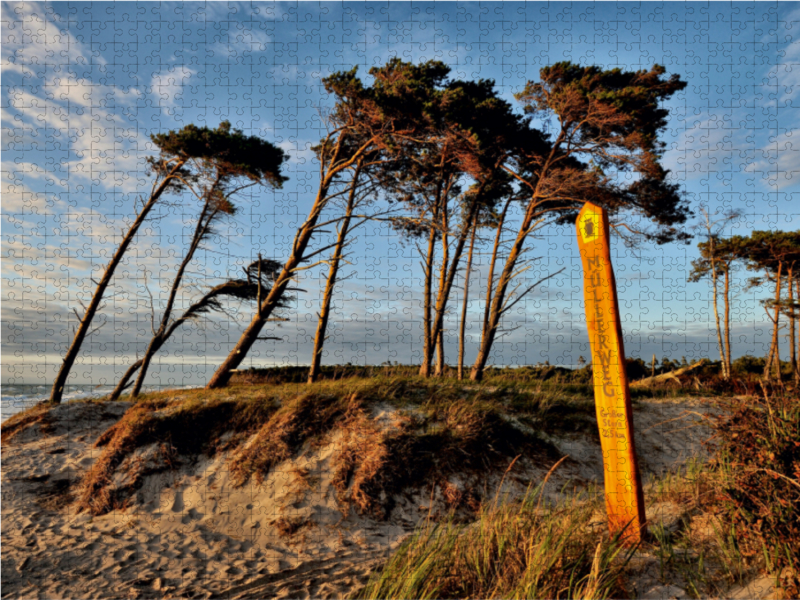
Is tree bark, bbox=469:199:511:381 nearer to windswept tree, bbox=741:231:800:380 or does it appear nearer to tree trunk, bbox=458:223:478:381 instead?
tree trunk, bbox=458:223:478:381

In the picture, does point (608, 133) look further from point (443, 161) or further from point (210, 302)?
point (210, 302)

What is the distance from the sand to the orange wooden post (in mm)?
727

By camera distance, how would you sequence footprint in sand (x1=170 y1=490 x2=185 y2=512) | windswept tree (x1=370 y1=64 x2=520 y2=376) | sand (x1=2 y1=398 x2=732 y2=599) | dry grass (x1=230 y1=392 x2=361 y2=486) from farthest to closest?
windswept tree (x1=370 y1=64 x2=520 y2=376) → dry grass (x1=230 y1=392 x2=361 y2=486) → footprint in sand (x1=170 y1=490 x2=185 y2=512) → sand (x1=2 y1=398 x2=732 y2=599)

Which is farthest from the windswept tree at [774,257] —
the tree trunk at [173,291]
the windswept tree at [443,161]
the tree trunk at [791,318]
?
the tree trunk at [173,291]

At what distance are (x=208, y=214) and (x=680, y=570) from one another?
17.2 meters

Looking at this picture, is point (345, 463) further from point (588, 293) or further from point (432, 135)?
point (432, 135)

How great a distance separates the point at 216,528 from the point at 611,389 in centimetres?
602

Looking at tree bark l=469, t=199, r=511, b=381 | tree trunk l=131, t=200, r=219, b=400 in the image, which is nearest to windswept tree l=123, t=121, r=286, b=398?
tree trunk l=131, t=200, r=219, b=400

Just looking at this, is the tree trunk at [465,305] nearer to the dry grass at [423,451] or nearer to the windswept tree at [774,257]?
the dry grass at [423,451]

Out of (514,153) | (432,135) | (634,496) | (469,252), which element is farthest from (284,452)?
(514,153)

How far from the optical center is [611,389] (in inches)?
172

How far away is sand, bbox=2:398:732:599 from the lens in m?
5.37

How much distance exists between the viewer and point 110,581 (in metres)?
5.54

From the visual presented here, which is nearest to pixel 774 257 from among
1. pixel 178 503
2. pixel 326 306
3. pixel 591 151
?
pixel 591 151
